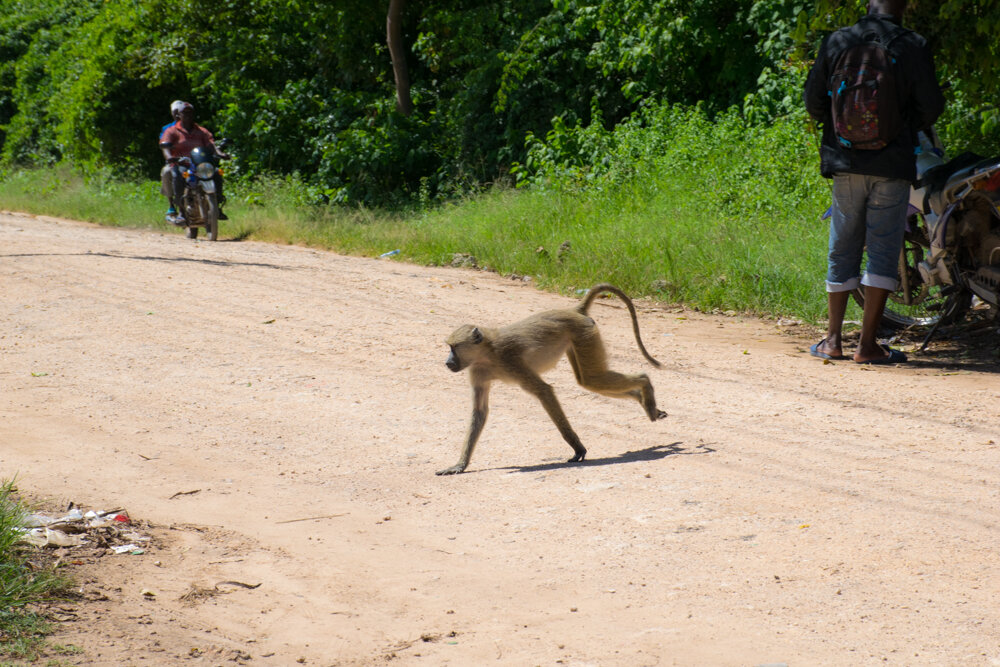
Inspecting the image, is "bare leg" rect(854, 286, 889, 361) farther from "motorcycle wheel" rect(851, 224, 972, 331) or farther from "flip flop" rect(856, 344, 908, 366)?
"motorcycle wheel" rect(851, 224, 972, 331)

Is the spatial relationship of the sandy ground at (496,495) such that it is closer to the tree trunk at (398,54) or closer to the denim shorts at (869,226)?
the denim shorts at (869,226)

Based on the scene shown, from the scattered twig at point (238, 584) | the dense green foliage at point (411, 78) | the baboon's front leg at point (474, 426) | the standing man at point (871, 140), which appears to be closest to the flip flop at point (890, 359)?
the standing man at point (871, 140)

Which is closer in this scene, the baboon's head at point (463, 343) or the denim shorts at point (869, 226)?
the baboon's head at point (463, 343)

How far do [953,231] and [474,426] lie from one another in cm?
350

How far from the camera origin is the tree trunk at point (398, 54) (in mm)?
18812

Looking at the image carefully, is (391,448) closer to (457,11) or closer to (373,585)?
(373,585)

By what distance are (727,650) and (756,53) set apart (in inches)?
520

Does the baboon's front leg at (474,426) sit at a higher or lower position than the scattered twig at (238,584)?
higher

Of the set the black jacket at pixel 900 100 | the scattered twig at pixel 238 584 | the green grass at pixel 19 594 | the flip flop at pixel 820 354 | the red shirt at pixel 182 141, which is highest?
the black jacket at pixel 900 100

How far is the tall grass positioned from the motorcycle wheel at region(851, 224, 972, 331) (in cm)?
69

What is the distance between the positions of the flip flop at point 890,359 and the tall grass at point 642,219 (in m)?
1.31

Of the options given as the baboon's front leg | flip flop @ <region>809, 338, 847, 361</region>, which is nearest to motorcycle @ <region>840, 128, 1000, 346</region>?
flip flop @ <region>809, 338, 847, 361</region>

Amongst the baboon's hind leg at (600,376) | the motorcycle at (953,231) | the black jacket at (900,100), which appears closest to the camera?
the baboon's hind leg at (600,376)

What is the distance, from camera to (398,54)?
1912cm
